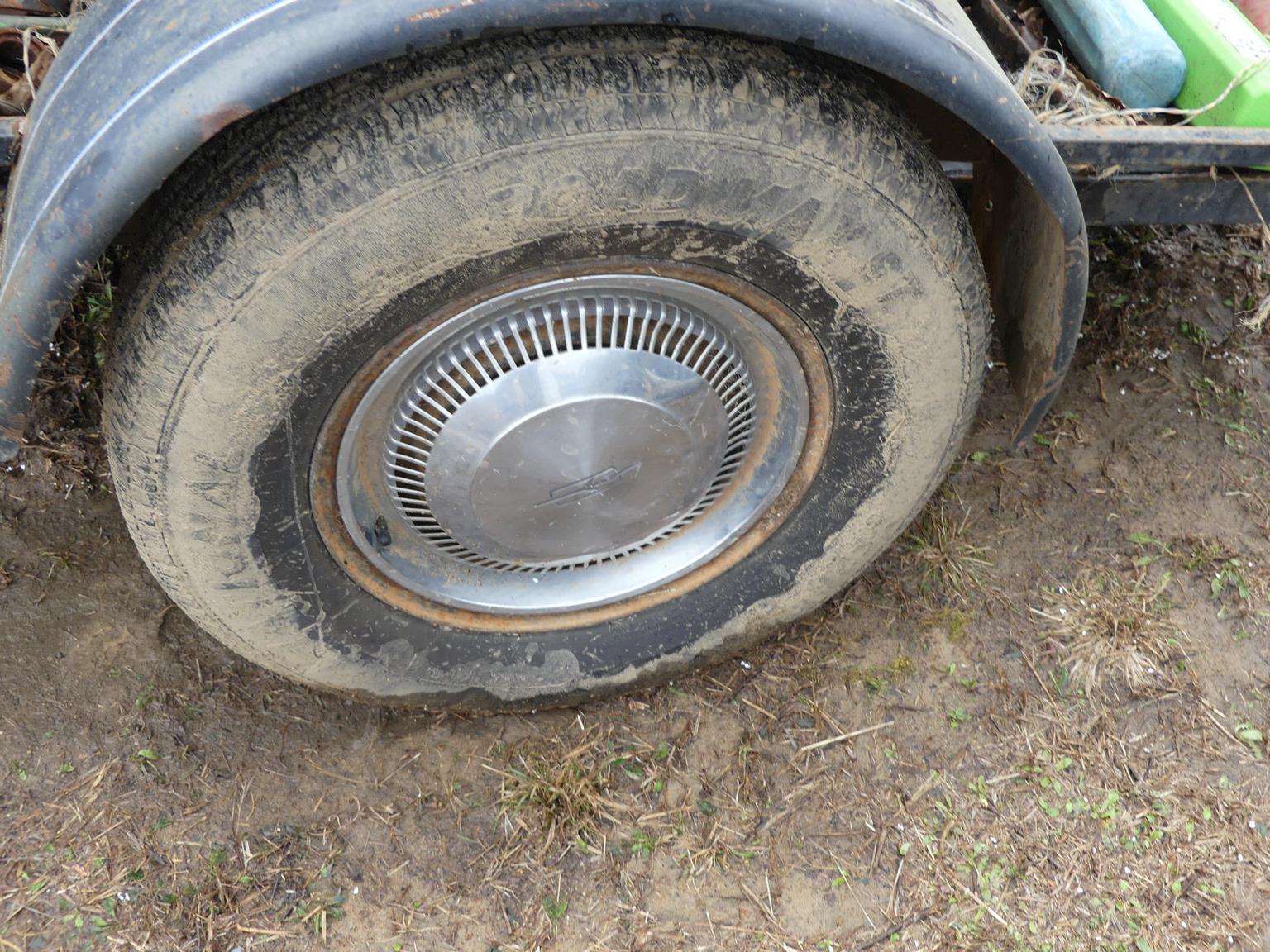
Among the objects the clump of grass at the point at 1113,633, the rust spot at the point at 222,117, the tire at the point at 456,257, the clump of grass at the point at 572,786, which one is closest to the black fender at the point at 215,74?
the rust spot at the point at 222,117

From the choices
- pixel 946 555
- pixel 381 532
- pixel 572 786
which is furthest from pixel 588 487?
pixel 946 555

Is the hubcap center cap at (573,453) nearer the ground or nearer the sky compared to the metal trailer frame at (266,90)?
nearer the ground

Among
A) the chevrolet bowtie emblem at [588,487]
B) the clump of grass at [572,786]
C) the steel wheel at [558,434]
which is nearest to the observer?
the steel wheel at [558,434]

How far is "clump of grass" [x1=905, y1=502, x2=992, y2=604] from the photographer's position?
99.9 inches

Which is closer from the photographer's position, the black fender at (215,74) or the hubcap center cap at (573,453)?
the black fender at (215,74)

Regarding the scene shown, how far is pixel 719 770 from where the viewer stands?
7.30 feet

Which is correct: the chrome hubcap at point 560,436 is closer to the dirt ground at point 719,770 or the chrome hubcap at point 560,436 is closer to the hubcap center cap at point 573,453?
the hubcap center cap at point 573,453

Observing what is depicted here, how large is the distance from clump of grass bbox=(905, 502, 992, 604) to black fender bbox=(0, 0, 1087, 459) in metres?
1.31

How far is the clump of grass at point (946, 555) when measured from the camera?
254 centimetres

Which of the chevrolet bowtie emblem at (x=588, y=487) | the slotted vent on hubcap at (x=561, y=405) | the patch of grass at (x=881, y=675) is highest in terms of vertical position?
the slotted vent on hubcap at (x=561, y=405)

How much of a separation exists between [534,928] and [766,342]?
127cm

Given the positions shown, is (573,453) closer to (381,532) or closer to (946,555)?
(381,532)

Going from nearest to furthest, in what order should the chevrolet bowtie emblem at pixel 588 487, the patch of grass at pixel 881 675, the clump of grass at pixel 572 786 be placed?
the chevrolet bowtie emblem at pixel 588 487 < the clump of grass at pixel 572 786 < the patch of grass at pixel 881 675

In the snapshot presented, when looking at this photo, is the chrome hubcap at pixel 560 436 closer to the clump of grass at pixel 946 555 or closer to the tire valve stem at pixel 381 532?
the tire valve stem at pixel 381 532
